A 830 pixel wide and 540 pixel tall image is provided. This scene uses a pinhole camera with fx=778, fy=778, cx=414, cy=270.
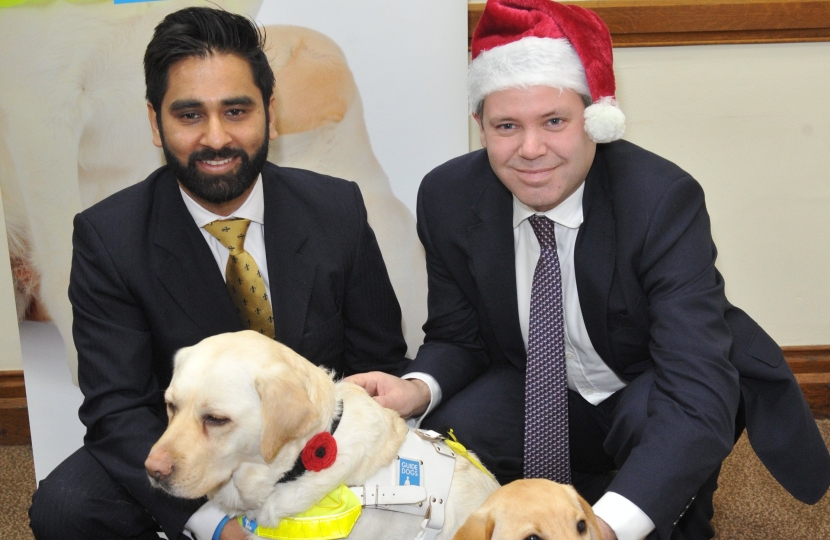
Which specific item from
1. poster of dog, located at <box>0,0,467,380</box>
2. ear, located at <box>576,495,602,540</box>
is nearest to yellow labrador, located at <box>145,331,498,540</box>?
ear, located at <box>576,495,602,540</box>

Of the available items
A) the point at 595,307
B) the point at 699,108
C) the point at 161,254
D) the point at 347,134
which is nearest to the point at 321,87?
the point at 347,134

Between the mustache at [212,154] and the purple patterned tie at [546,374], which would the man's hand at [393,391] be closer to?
the purple patterned tie at [546,374]

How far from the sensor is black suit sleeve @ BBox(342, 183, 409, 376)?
2.12m

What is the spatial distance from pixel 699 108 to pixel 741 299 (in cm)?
77

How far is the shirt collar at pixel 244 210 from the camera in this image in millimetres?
1989

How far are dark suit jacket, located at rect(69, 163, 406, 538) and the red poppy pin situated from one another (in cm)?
40

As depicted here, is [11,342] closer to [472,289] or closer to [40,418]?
[40,418]

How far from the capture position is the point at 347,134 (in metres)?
2.50

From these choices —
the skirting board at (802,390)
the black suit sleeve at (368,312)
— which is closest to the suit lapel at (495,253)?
the black suit sleeve at (368,312)

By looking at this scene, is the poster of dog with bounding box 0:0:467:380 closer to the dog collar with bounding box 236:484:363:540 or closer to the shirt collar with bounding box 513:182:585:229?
the shirt collar with bounding box 513:182:585:229

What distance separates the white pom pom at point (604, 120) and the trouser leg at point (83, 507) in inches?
54.9

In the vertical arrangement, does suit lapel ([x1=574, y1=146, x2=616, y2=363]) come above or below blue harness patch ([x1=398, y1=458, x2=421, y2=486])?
above

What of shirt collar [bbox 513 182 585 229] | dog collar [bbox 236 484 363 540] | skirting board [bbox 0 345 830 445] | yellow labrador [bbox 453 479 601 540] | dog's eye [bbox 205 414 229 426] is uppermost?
shirt collar [bbox 513 182 585 229]

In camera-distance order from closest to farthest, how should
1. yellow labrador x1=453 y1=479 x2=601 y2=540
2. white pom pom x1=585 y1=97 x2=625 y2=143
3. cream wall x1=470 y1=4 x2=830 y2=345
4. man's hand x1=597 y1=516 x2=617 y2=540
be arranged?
yellow labrador x1=453 y1=479 x2=601 y2=540 < man's hand x1=597 y1=516 x2=617 y2=540 < white pom pom x1=585 y1=97 x2=625 y2=143 < cream wall x1=470 y1=4 x2=830 y2=345
